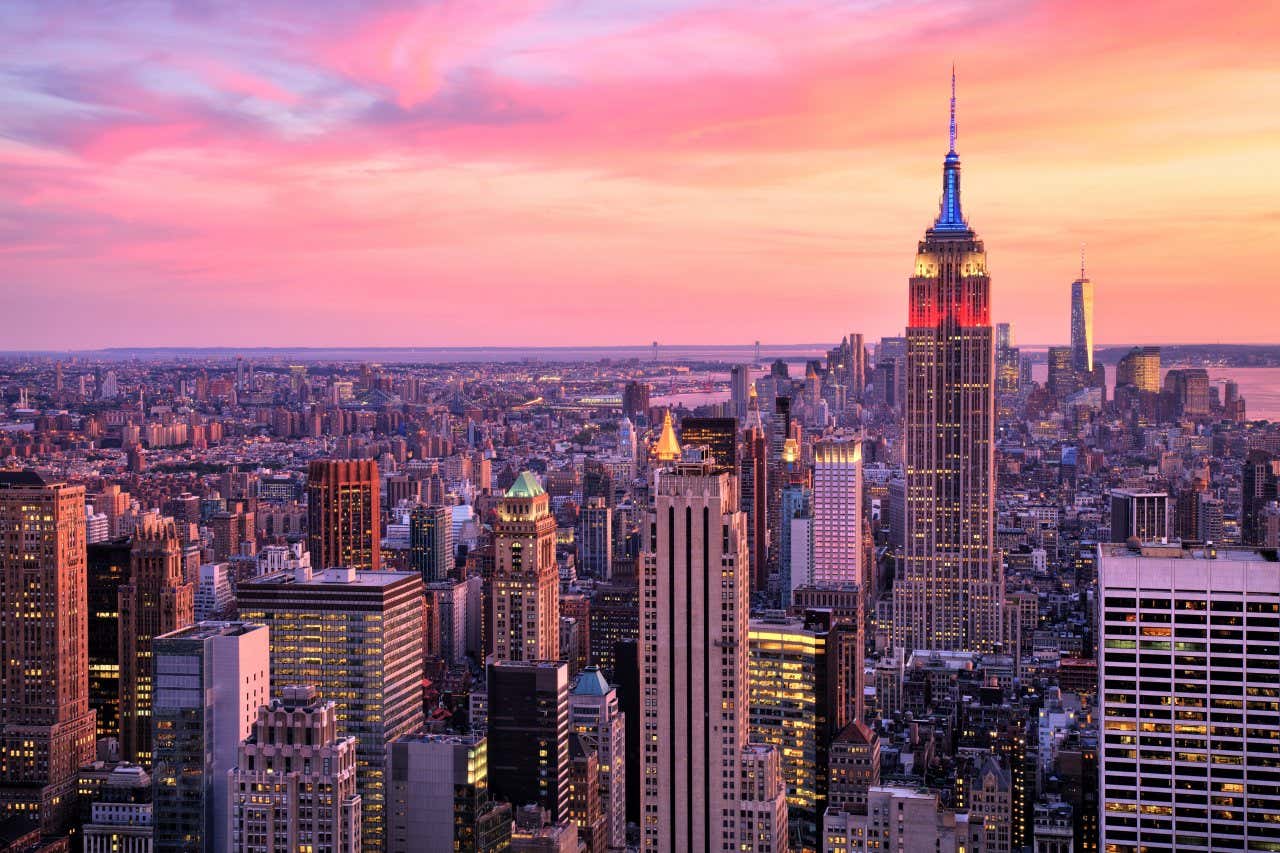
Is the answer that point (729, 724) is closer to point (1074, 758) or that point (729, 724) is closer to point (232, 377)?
point (1074, 758)

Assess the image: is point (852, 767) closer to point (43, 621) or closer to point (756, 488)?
point (43, 621)

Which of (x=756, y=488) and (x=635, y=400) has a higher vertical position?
(x=635, y=400)

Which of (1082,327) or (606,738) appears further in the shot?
(1082,327)

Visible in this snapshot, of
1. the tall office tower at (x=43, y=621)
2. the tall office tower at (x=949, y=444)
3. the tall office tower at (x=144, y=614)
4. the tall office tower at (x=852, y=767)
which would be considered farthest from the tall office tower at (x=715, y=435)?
the tall office tower at (x=43, y=621)

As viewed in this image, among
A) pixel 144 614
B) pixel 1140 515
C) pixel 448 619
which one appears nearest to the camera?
pixel 144 614

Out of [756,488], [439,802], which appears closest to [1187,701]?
[439,802]

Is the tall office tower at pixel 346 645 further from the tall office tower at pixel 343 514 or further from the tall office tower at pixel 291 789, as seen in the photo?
the tall office tower at pixel 343 514
